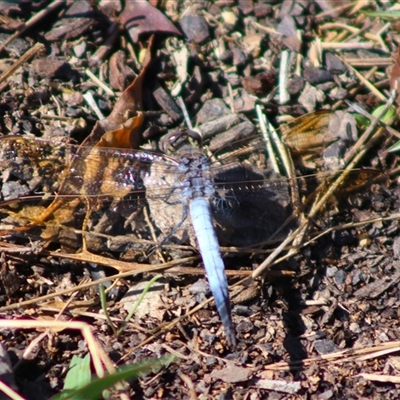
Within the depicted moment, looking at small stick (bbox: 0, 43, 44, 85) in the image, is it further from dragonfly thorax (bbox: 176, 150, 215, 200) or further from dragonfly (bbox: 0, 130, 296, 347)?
dragonfly thorax (bbox: 176, 150, 215, 200)

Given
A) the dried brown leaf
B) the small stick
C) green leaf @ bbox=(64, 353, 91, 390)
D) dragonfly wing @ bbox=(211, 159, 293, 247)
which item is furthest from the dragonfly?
the dried brown leaf

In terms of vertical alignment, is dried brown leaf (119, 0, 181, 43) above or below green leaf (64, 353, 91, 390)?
above

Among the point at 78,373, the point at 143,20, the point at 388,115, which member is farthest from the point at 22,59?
the point at 388,115

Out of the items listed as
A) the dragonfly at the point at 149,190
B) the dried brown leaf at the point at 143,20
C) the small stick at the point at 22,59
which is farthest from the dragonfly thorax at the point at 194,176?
the small stick at the point at 22,59

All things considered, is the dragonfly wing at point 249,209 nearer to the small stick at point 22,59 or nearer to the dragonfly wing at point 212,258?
the dragonfly wing at point 212,258

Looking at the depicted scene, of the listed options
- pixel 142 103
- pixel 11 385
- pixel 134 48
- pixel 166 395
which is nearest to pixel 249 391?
pixel 166 395

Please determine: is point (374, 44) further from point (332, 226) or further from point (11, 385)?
point (11, 385)

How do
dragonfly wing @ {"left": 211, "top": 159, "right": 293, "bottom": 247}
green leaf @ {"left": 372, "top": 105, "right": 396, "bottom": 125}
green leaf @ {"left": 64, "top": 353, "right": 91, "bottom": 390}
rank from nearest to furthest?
green leaf @ {"left": 64, "top": 353, "right": 91, "bottom": 390} < dragonfly wing @ {"left": 211, "top": 159, "right": 293, "bottom": 247} < green leaf @ {"left": 372, "top": 105, "right": 396, "bottom": 125}

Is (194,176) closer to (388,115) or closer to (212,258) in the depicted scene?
(212,258)
